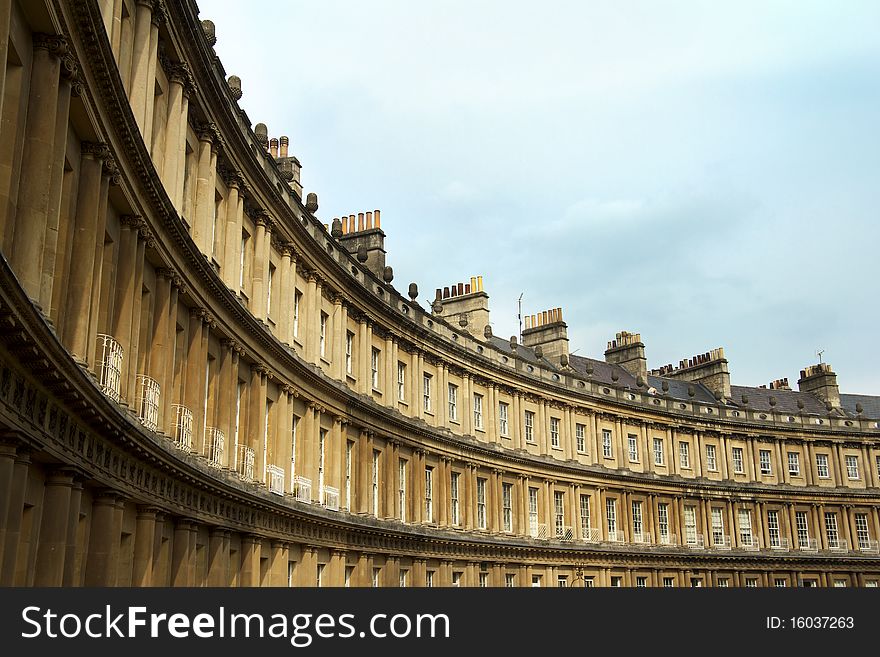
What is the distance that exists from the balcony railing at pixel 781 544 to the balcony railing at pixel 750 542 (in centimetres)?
107

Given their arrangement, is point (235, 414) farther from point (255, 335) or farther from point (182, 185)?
point (182, 185)

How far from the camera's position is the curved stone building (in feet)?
42.7

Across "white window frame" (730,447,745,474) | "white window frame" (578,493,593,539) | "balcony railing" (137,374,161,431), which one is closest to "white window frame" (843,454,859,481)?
"white window frame" (730,447,745,474)

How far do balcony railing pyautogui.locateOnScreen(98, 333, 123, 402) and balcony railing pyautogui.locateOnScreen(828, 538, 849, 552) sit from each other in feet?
162

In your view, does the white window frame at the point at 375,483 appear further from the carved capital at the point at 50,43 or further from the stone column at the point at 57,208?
the carved capital at the point at 50,43

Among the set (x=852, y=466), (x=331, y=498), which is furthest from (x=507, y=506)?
(x=852, y=466)

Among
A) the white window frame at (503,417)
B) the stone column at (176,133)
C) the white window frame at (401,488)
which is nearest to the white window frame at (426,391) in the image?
the white window frame at (401,488)

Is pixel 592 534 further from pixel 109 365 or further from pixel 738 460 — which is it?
pixel 109 365

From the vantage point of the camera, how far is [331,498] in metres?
29.9

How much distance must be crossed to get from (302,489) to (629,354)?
110ft

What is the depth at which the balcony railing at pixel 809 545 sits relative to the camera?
54.7 meters

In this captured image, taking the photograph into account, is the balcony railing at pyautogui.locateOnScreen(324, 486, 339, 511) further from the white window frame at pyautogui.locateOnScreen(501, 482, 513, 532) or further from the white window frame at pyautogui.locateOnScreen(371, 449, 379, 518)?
the white window frame at pyautogui.locateOnScreen(501, 482, 513, 532)

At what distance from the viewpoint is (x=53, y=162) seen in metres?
12.9
